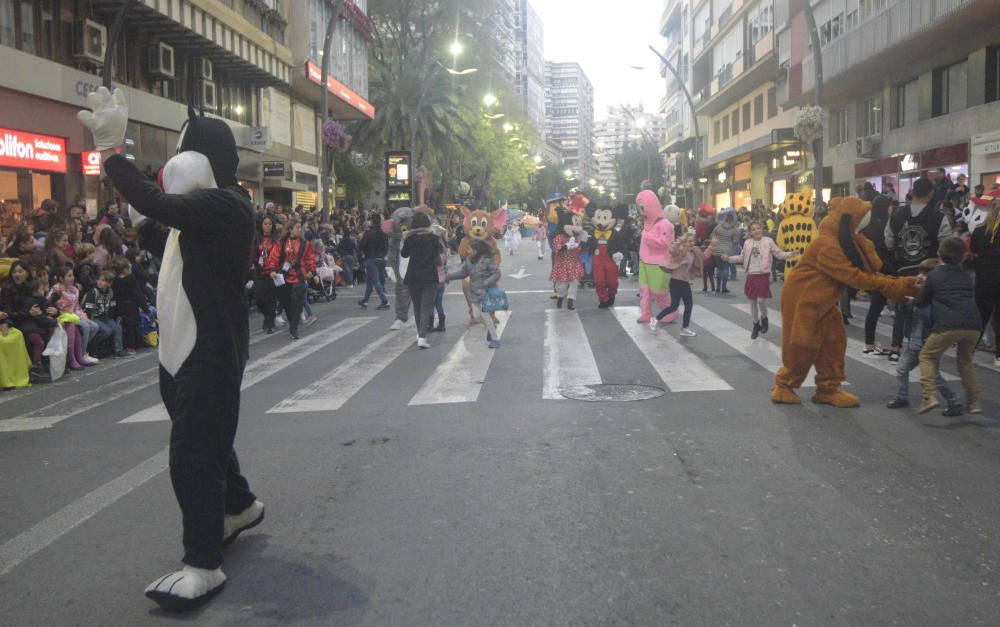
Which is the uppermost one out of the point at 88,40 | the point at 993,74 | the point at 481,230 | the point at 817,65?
the point at 88,40

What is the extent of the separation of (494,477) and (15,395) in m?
6.30

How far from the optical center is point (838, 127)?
114 ft

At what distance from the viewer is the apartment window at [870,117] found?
30.4m

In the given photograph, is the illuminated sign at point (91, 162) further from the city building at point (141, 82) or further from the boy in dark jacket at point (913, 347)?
the boy in dark jacket at point (913, 347)

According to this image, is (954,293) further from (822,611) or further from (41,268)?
(41,268)

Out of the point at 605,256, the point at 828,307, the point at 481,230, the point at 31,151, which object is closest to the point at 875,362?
the point at 828,307

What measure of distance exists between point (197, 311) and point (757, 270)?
916 cm

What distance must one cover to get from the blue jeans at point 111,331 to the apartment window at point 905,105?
74.8ft

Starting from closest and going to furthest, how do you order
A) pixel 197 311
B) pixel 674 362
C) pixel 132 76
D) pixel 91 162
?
pixel 197 311 < pixel 674 362 < pixel 91 162 < pixel 132 76

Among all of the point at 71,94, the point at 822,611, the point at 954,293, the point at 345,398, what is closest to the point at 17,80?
the point at 71,94

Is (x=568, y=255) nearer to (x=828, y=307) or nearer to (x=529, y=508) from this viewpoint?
(x=828, y=307)

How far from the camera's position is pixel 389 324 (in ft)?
50.1

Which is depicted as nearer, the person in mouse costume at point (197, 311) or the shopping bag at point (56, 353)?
the person in mouse costume at point (197, 311)

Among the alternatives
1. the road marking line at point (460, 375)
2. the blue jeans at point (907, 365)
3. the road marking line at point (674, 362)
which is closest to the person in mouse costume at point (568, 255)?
the road marking line at point (674, 362)
